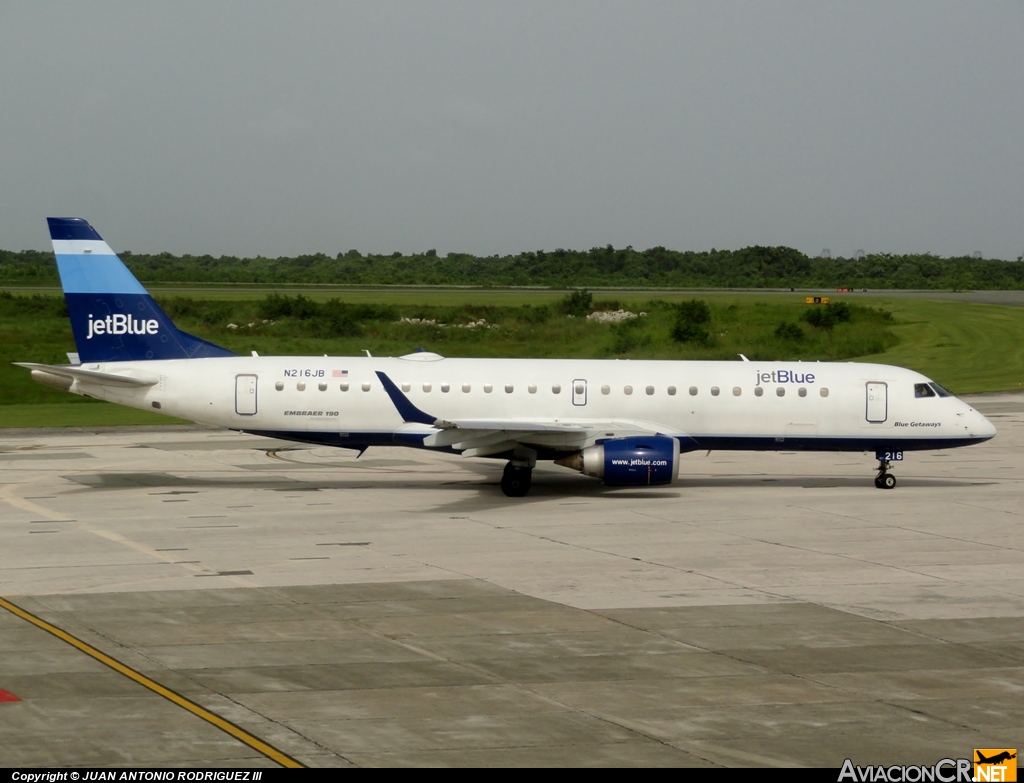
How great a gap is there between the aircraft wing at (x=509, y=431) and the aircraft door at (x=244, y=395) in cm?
418

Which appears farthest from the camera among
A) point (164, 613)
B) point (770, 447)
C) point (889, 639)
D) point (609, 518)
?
point (770, 447)

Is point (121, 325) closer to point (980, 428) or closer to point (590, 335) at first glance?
point (980, 428)

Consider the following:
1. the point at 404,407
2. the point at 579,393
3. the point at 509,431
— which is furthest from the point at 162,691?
the point at 579,393

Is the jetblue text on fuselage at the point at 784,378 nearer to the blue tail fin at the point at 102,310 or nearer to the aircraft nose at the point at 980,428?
the aircraft nose at the point at 980,428

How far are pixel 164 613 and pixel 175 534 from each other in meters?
7.43

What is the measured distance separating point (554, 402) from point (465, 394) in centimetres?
245

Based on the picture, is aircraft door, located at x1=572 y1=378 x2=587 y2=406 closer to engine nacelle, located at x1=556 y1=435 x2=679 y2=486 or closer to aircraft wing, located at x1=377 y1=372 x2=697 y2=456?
aircraft wing, located at x1=377 y1=372 x2=697 y2=456

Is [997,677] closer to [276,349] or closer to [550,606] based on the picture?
[550,606]

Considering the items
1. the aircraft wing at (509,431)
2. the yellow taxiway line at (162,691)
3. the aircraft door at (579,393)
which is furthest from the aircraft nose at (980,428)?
the yellow taxiway line at (162,691)

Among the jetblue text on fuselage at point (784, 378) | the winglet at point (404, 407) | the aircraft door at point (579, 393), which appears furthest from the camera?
the jetblue text on fuselage at point (784, 378)

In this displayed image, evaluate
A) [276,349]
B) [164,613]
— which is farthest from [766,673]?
[276,349]

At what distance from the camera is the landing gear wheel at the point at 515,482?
33031 millimetres

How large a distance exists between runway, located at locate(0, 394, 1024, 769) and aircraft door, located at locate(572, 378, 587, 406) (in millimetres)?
2438

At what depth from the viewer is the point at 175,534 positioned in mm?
27234
